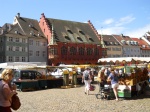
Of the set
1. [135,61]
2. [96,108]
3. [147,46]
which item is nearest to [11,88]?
[96,108]

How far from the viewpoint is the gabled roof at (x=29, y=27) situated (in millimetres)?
55281

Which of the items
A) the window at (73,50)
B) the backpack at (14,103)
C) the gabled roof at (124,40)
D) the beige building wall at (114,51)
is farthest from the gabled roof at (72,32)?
the backpack at (14,103)

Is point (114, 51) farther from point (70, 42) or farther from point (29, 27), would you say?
point (29, 27)

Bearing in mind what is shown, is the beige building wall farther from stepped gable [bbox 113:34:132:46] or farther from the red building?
the red building

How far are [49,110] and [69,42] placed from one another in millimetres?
48311

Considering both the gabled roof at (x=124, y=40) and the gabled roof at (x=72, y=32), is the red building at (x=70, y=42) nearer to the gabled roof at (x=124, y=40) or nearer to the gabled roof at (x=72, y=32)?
the gabled roof at (x=72, y=32)

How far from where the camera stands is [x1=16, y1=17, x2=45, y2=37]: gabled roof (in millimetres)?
55281

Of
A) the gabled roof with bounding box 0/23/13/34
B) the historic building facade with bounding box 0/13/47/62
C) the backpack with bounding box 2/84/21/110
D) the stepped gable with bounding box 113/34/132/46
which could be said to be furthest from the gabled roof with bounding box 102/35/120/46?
the backpack with bounding box 2/84/21/110

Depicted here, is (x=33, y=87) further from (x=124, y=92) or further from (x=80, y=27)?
(x=80, y=27)

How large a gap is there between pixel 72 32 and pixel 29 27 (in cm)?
1114

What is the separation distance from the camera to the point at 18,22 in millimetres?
55844

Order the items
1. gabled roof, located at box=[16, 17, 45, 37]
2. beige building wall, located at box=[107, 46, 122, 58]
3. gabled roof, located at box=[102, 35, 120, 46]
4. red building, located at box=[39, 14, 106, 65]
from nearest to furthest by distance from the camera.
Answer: gabled roof, located at box=[16, 17, 45, 37]
red building, located at box=[39, 14, 106, 65]
beige building wall, located at box=[107, 46, 122, 58]
gabled roof, located at box=[102, 35, 120, 46]

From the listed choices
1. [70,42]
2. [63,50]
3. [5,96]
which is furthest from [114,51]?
[5,96]

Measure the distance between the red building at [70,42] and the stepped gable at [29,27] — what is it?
1252 millimetres
